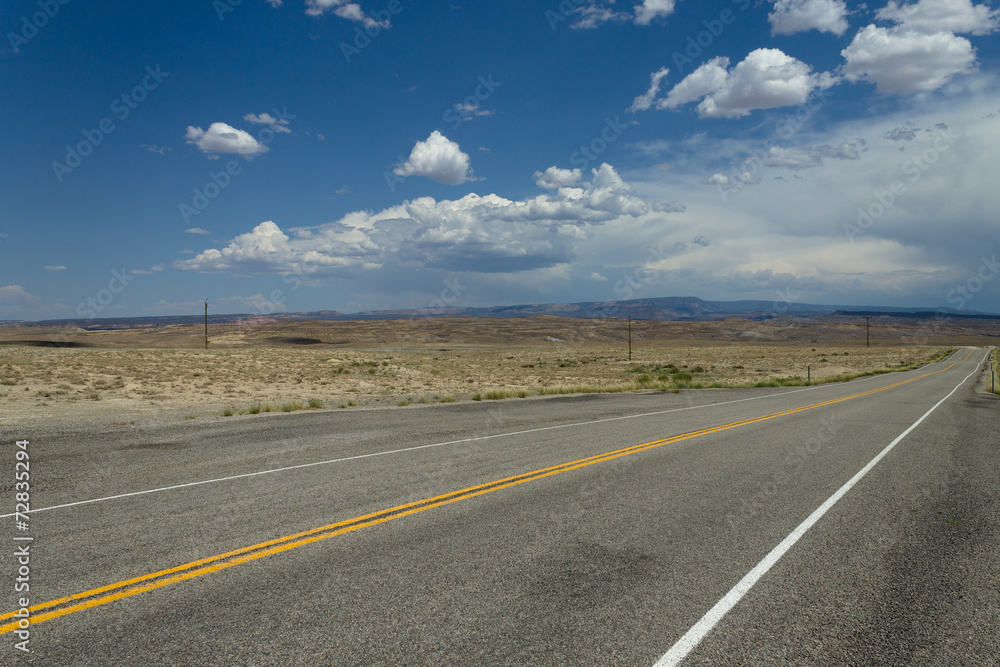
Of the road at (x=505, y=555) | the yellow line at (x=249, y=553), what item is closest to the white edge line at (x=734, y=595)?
the road at (x=505, y=555)

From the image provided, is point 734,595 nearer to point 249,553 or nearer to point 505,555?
point 505,555

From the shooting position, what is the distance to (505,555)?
5672 mm

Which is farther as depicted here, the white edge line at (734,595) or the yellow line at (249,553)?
the yellow line at (249,553)

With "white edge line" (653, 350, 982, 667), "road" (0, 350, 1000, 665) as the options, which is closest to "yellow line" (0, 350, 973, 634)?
"road" (0, 350, 1000, 665)

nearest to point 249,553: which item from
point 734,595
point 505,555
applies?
point 505,555

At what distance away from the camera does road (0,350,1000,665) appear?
13.6 feet

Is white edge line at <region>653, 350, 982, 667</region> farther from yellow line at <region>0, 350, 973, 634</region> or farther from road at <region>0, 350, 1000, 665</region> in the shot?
yellow line at <region>0, 350, 973, 634</region>

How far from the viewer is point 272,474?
9094 millimetres

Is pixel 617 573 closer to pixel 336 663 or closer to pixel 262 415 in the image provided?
pixel 336 663

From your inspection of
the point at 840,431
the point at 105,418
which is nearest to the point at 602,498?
the point at 840,431

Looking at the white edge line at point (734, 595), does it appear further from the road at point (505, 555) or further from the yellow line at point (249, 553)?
the yellow line at point (249, 553)

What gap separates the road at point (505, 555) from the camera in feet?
13.6

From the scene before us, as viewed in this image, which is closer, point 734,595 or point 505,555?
point 734,595

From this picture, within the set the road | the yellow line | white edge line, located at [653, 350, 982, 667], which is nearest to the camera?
white edge line, located at [653, 350, 982, 667]
